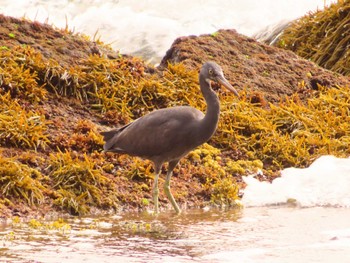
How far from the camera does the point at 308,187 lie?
11.4 meters

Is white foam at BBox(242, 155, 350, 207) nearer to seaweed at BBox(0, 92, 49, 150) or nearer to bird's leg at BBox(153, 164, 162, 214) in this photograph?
bird's leg at BBox(153, 164, 162, 214)

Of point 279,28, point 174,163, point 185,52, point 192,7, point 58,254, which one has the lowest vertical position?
point 58,254

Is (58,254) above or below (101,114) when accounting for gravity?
below

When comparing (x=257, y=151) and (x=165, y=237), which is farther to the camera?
(x=257, y=151)

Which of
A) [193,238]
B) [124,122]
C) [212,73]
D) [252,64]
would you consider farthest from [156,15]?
[193,238]

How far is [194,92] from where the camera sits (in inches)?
514

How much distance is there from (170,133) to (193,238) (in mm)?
1673

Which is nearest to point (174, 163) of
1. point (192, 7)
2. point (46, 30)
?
point (46, 30)

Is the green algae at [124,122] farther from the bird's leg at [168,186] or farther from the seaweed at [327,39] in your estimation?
the seaweed at [327,39]

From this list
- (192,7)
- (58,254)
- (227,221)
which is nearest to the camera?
(58,254)

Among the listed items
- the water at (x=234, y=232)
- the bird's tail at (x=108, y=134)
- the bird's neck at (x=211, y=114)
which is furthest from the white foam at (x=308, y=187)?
the bird's tail at (x=108, y=134)

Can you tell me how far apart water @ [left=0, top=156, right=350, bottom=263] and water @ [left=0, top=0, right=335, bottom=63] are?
12360 mm

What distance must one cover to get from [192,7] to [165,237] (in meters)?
18.7

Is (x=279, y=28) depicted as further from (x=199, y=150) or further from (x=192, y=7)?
(x=199, y=150)
